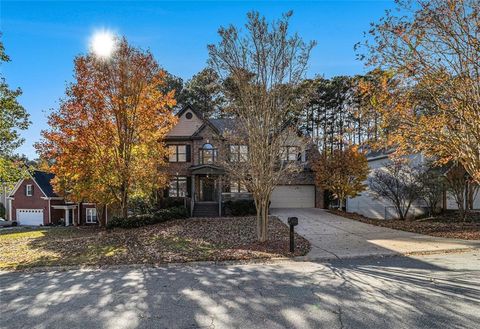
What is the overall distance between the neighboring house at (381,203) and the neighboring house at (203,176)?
9.55ft

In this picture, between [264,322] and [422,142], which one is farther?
[422,142]

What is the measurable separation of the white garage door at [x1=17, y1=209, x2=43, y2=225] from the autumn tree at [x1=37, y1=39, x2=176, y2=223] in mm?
19281

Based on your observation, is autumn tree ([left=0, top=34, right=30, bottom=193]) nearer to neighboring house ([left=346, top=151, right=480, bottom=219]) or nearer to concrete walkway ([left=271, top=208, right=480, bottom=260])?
concrete walkway ([left=271, top=208, right=480, bottom=260])

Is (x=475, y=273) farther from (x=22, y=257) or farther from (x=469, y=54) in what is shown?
(x=22, y=257)

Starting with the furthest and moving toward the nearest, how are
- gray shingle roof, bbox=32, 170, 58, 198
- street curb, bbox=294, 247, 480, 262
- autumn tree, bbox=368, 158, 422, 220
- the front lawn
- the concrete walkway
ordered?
gray shingle roof, bbox=32, 170, 58, 198
autumn tree, bbox=368, 158, 422, 220
the concrete walkway
the front lawn
street curb, bbox=294, 247, 480, 262

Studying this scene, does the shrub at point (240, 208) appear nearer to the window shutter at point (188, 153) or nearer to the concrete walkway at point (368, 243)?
the window shutter at point (188, 153)

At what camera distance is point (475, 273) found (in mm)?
5965

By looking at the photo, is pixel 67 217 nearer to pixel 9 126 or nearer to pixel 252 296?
pixel 9 126

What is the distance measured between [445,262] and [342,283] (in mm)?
3143

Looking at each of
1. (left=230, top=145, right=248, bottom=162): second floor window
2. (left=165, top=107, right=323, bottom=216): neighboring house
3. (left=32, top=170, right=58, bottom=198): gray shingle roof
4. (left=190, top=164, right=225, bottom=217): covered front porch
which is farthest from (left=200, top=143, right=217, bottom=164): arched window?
(left=32, top=170, right=58, bottom=198): gray shingle roof

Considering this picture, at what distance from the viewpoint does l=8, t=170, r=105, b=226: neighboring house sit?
29.4 m

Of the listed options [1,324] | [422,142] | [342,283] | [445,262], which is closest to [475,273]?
[445,262]

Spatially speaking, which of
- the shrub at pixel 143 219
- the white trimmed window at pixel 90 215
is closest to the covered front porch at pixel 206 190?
the shrub at pixel 143 219

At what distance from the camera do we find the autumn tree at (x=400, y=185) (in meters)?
15.7
